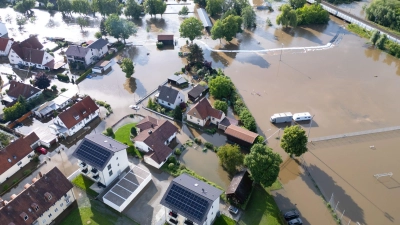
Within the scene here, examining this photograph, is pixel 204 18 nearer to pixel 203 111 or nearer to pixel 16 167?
pixel 203 111

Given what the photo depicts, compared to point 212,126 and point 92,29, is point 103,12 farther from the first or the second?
point 212,126

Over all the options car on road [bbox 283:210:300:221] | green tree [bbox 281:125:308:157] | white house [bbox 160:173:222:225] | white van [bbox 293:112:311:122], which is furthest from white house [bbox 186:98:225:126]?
car on road [bbox 283:210:300:221]

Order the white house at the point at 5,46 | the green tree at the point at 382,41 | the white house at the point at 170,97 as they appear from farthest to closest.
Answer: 1. the green tree at the point at 382,41
2. the white house at the point at 5,46
3. the white house at the point at 170,97

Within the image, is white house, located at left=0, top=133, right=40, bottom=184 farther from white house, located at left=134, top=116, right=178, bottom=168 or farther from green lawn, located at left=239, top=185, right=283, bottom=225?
green lawn, located at left=239, top=185, right=283, bottom=225

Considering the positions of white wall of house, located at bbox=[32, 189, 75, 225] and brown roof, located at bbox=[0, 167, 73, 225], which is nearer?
brown roof, located at bbox=[0, 167, 73, 225]

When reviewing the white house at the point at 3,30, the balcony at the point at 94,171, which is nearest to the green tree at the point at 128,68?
the balcony at the point at 94,171

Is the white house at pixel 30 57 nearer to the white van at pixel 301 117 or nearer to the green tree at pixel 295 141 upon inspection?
the white van at pixel 301 117

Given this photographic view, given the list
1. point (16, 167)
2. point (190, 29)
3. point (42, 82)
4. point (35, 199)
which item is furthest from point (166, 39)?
point (35, 199)
